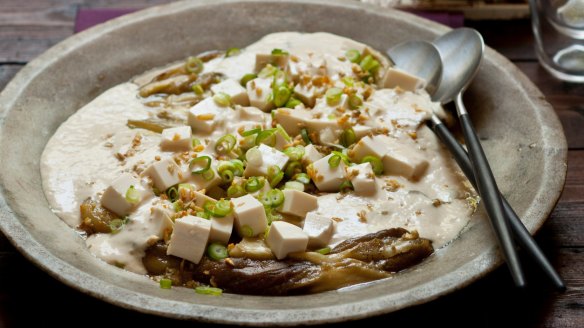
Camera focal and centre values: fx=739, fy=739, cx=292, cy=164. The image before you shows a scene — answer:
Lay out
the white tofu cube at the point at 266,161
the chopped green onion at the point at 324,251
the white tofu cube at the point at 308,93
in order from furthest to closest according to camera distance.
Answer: the white tofu cube at the point at 308,93
the white tofu cube at the point at 266,161
the chopped green onion at the point at 324,251

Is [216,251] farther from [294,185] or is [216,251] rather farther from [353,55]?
[353,55]

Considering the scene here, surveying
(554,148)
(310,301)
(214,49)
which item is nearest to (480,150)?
(554,148)

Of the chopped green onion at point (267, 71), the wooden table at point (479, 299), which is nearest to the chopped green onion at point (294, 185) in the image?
the wooden table at point (479, 299)

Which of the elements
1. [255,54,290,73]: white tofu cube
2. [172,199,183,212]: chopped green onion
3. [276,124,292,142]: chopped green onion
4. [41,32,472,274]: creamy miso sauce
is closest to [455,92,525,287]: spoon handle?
[41,32,472,274]: creamy miso sauce

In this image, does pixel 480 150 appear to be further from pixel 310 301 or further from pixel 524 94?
pixel 310 301

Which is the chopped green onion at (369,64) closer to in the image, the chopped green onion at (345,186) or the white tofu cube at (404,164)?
the white tofu cube at (404,164)

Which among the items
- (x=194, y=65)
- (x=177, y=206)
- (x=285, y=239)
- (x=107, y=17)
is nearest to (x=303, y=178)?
(x=285, y=239)

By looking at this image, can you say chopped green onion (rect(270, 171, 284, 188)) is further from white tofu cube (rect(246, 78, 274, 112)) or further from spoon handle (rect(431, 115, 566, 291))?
spoon handle (rect(431, 115, 566, 291))
